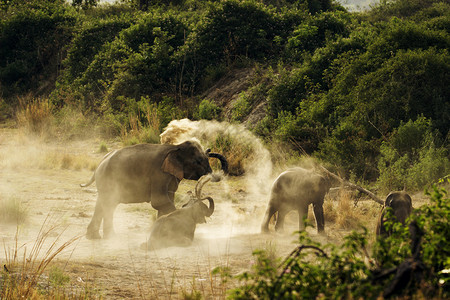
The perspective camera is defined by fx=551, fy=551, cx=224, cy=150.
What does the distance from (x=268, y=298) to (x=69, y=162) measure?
11.3 m

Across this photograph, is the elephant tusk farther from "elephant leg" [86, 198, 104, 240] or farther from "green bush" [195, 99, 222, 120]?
"green bush" [195, 99, 222, 120]

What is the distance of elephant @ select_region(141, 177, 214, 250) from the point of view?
695cm

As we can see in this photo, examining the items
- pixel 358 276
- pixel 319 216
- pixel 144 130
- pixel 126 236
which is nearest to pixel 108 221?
pixel 126 236

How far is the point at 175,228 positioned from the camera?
23.2 feet

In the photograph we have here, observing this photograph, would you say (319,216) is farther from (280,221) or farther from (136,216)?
(136,216)

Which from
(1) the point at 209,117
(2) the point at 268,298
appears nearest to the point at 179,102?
(1) the point at 209,117

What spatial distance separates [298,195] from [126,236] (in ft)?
8.22

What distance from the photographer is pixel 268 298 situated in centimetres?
298

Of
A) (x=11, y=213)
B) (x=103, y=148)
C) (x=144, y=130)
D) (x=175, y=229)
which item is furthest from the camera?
(x=103, y=148)

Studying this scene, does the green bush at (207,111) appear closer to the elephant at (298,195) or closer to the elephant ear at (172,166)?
the elephant at (298,195)

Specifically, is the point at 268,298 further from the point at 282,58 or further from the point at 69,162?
the point at 282,58

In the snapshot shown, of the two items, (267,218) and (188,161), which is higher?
(188,161)

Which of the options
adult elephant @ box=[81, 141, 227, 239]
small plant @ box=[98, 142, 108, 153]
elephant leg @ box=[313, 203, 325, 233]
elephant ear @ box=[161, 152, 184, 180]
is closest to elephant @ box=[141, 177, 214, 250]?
adult elephant @ box=[81, 141, 227, 239]

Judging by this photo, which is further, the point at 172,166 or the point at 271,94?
the point at 271,94
